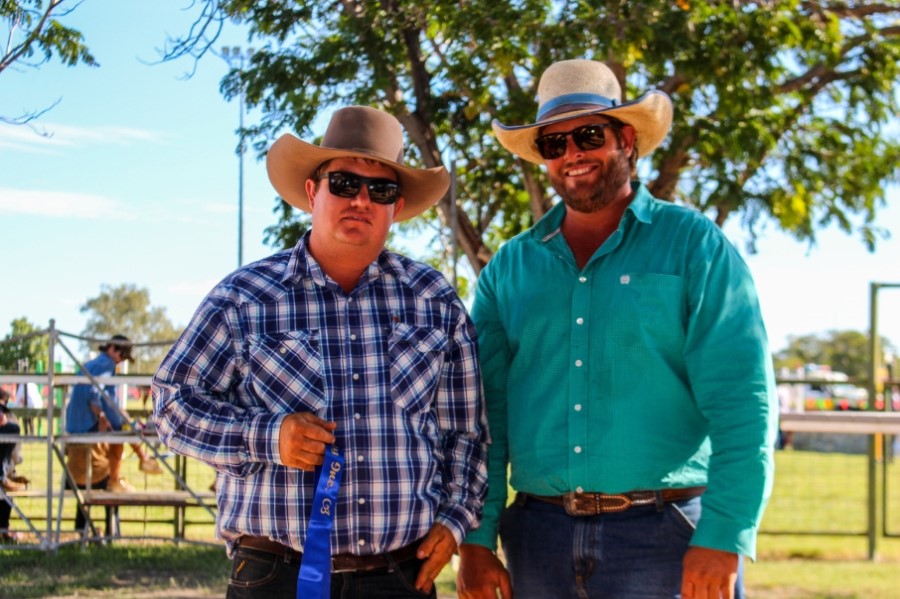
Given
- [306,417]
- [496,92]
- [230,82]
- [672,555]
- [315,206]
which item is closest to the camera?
[306,417]

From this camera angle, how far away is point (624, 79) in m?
8.18

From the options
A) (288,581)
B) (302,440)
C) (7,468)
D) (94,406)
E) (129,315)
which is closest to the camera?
(302,440)

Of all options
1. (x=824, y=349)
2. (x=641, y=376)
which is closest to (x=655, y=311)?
(x=641, y=376)

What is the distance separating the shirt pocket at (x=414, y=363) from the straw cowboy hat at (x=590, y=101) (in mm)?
704

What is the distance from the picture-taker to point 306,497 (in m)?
2.60

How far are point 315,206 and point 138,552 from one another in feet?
20.7

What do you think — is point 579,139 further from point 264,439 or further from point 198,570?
point 198,570

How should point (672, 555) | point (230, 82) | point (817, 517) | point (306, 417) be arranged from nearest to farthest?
point (306, 417), point (672, 555), point (230, 82), point (817, 517)

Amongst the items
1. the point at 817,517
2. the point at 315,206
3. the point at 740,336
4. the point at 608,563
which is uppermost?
the point at 315,206

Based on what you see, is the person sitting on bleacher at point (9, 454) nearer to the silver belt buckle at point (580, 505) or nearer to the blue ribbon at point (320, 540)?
the blue ribbon at point (320, 540)

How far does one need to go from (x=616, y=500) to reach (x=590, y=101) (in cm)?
112

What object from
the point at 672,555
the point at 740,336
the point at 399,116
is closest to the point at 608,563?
the point at 672,555

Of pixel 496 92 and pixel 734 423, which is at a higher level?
pixel 496 92

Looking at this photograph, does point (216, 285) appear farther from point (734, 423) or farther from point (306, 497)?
point (734, 423)
